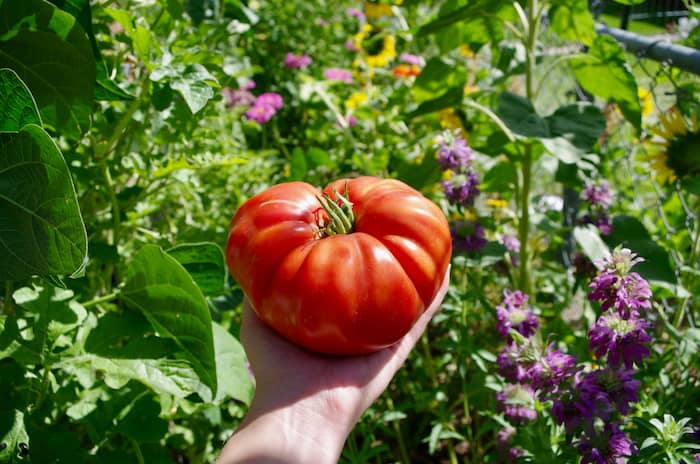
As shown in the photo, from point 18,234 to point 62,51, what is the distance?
0.37 metres

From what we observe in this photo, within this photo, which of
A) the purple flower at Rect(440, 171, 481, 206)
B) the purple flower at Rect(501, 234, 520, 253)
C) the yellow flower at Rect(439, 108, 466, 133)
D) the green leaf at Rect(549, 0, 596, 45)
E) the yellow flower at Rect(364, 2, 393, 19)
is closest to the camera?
the purple flower at Rect(440, 171, 481, 206)

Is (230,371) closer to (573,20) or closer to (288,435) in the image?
(288,435)

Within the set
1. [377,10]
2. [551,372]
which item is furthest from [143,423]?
[377,10]

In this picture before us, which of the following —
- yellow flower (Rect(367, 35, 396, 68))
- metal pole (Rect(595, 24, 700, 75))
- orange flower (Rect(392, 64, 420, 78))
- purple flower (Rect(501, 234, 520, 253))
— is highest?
metal pole (Rect(595, 24, 700, 75))

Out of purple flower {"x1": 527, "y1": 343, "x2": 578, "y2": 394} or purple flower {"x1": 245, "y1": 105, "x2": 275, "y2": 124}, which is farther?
purple flower {"x1": 245, "y1": 105, "x2": 275, "y2": 124}

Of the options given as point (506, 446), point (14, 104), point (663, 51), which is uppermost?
point (14, 104)

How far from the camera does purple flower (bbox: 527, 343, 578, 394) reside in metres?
1.11

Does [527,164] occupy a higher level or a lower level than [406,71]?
higher

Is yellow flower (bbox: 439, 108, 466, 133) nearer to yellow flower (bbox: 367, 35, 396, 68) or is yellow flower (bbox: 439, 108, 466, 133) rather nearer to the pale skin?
the pale skin

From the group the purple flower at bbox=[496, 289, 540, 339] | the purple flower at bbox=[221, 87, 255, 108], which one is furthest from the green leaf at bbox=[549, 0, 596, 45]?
the purple flower at bbox=[221, 87, 255, 108]

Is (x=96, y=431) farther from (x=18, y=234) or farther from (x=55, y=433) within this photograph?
(x=18, y=234)

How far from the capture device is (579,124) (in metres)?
1.59

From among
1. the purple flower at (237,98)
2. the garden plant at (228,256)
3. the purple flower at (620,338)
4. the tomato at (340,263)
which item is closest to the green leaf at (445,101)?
the garden plant at (228,256)

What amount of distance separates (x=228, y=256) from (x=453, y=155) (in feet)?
2.29
